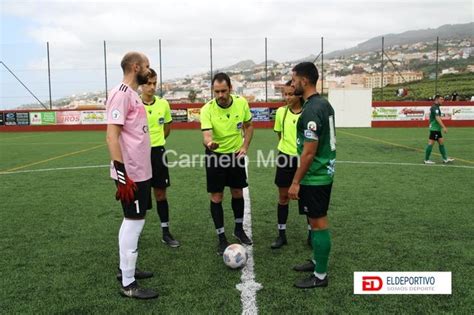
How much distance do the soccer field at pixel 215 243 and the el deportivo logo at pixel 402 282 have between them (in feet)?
0.31

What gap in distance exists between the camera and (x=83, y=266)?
4535mm

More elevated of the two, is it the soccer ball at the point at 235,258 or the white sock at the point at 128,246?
the white sock at the point at 128,246

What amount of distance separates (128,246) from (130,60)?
1.71 m

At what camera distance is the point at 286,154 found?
207 inches

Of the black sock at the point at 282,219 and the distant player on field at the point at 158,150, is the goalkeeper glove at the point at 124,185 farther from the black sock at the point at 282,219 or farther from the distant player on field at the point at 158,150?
the black sock at the point at 282,219

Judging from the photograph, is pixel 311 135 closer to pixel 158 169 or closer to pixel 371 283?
pixel 371 283

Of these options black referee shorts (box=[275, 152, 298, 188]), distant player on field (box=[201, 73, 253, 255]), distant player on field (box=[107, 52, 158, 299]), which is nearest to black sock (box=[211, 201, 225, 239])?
distant player on field (box=[201, 73, 253, 255])

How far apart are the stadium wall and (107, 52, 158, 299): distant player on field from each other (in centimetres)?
2429

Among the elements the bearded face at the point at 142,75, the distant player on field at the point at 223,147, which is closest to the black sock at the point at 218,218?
the distant player on field at the point at 223,147

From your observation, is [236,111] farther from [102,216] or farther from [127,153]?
[102,216]

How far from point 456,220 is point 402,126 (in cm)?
2305

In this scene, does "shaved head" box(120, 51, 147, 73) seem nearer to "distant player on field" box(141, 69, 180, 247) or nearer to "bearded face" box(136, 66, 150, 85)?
"bearded face" box(136, 66, 150, 85)

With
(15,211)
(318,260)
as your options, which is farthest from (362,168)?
(15,211)

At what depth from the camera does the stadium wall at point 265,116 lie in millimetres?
27375
